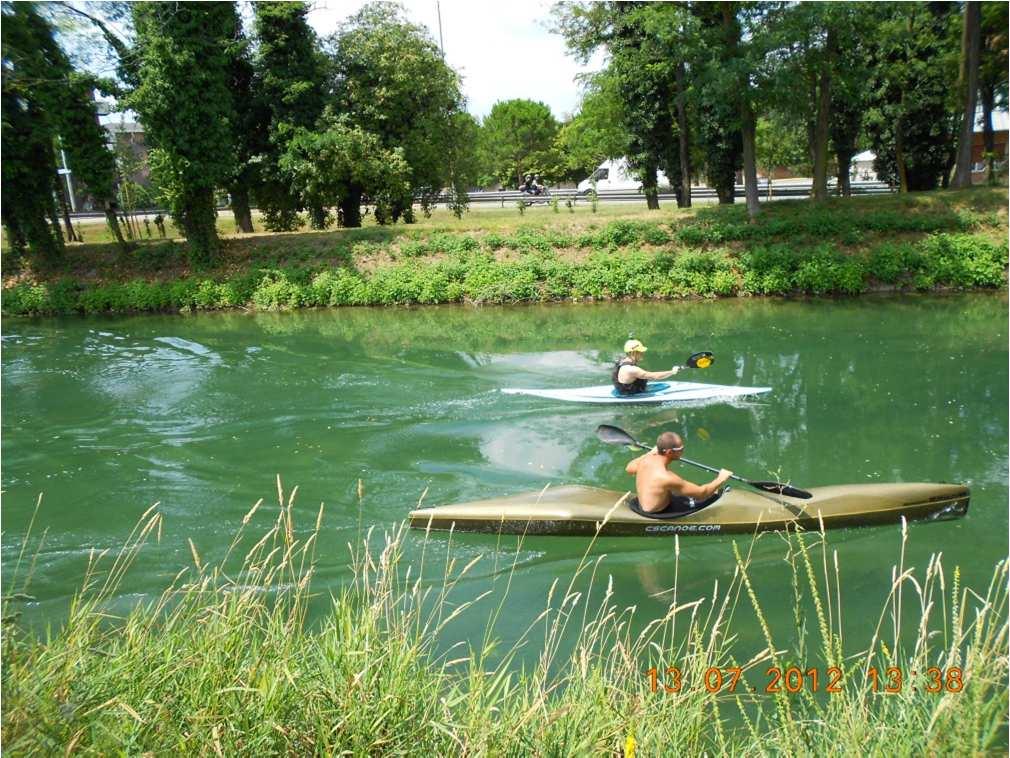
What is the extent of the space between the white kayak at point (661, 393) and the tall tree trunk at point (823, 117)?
41.9ft

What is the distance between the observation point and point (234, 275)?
23688mm

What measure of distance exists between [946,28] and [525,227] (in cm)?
1481

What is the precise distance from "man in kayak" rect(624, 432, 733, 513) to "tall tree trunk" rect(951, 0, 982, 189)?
19972 millimetres

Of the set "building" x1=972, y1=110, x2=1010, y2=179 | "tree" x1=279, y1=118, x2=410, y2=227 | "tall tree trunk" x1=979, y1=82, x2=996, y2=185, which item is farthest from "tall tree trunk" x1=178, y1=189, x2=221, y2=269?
"building" x1=972, y1=110, x2=1010, y2=179

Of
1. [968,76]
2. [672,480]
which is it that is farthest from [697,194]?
[672,480]

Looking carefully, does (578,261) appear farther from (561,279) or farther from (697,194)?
(697,194)

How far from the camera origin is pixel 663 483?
7.04 metres

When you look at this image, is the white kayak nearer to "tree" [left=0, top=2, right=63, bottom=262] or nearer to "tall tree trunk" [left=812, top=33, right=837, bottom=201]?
"tall tree trunk" [left=812, top=33, right=837, bottom=201]

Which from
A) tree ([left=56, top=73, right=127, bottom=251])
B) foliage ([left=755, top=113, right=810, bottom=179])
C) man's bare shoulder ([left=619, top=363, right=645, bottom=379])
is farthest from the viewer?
foliage ([left=755, top=113, right=810, bottom=179])

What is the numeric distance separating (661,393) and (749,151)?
43.7ft

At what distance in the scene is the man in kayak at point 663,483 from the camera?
698cm

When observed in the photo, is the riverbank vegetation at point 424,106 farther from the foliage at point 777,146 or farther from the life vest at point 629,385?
the life vest at point 629,385

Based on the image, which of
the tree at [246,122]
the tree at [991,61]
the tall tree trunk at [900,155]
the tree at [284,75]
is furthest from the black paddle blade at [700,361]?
the tall tree trunk at [900,155]

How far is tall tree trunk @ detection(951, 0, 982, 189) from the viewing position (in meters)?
21.9
